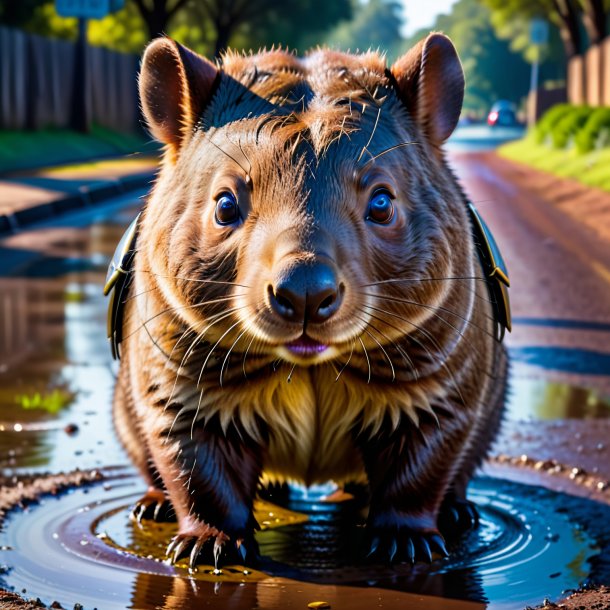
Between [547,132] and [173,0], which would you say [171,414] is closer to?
[547,132]

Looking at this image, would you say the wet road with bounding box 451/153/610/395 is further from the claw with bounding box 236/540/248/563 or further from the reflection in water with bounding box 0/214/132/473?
the reflection in water with bounding box 0/214/132/473

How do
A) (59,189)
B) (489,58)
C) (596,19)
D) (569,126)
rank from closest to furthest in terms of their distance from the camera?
(59,189), (569,126), (596,19), (489,58)

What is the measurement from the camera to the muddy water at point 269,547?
3.97 m

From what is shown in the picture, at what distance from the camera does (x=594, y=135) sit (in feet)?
83.1

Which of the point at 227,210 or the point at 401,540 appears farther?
the point at 401,540

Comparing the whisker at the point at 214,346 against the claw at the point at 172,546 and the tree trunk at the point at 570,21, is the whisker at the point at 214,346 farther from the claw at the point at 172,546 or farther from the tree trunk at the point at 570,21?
the tree trunk at the point at 570,21

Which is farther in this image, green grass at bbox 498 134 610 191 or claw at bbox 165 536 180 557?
green grass at bbox 498 134 610 191

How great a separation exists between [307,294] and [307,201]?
43 centimetres

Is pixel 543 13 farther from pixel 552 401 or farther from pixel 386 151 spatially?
pixel 386 151

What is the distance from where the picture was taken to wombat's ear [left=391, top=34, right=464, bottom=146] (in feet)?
13.9

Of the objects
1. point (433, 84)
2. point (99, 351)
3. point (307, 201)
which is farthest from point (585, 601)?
point (99, 351)

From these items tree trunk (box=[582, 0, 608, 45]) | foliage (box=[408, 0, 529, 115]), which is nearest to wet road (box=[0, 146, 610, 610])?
tree trunk (box=[582, 0, 608, 45])

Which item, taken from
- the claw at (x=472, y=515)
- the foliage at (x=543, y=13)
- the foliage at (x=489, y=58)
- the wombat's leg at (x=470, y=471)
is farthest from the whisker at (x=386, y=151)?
the foliage at (x=489, y=58)

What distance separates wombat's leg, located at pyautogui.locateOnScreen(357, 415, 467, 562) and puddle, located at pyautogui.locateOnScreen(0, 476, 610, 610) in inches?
3.4
